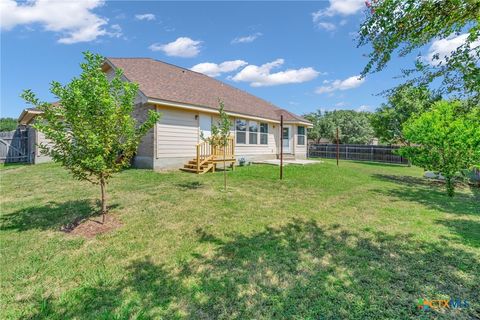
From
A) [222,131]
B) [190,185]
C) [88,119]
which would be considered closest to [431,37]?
[88,119]

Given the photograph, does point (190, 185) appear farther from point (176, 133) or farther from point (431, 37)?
point (431, 37)

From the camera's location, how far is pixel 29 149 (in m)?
14.8

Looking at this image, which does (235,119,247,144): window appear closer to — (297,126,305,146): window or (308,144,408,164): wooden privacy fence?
(297,126,305,146): window

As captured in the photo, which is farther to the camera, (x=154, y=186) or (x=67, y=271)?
(x=154, y=186)

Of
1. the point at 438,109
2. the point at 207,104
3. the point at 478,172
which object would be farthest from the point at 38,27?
the point at 478,172

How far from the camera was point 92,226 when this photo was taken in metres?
4.54

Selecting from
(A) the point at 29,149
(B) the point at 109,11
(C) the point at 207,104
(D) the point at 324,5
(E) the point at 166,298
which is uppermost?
(B) the point at 109,11

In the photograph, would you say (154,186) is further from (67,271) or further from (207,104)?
(207,104)

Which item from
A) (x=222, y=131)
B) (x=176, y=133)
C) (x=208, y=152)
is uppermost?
(x=176, y=133)

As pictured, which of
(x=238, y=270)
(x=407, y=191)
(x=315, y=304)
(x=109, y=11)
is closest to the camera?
(x=315, y=304)

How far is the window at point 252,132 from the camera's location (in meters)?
14.8

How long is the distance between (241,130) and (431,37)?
11.3 metres

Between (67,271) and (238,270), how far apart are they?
2290 mm

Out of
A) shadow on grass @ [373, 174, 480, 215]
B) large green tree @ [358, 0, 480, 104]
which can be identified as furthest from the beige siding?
large green tree @ [358, 0, 480, 104]
